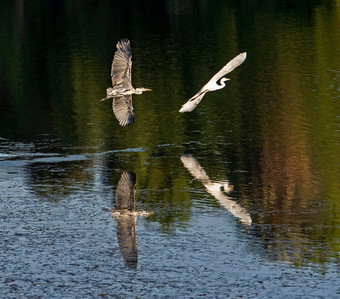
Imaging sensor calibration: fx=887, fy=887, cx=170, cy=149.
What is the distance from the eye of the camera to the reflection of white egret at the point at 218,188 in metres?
18.4

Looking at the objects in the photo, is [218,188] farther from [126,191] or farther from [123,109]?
[123,109]

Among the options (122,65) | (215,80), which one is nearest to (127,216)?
(122,65)

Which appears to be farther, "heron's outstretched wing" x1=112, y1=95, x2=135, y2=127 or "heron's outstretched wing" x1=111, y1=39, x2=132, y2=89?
"heron's outstretched wing" x1=112, y1=95, x2=135, y2=127

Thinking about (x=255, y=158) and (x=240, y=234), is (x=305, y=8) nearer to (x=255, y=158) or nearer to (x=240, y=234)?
(x=255, y=158)

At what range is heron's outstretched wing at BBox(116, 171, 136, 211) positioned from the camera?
19.4 metres

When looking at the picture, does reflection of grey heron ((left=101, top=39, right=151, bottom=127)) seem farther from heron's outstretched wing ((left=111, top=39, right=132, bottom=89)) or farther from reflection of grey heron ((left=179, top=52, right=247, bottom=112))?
reflection of grey heron ((left=179, top=52, right=247, bottom=112))

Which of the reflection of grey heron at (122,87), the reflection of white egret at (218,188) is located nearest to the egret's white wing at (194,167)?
the reflection of white egret at (218,188)

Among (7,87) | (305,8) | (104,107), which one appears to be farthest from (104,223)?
(305,8)

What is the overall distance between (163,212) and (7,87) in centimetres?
2175

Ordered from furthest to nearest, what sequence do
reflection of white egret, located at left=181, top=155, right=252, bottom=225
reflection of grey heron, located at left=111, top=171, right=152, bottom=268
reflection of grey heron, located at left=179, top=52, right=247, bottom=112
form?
reflection of grey heron, located at left=179, top=52, right=247, bottom=112 < reflection of white egret, located at left=181, top=155, right=252, bottom=225 < reflection of grey heron, located at left=111, top=171, right=152, bottom=268

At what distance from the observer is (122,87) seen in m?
22.3

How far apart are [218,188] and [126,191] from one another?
2.15 m

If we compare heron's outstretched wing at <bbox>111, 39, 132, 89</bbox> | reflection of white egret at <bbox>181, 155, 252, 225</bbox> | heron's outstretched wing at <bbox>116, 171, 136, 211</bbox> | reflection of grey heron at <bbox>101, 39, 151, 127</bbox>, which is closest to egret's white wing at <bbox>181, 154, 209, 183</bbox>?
reflection of white egret at <bbox>181, 155, 252, 225</bbox>

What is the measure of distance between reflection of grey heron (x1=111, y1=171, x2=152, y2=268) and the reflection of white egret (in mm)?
1646
